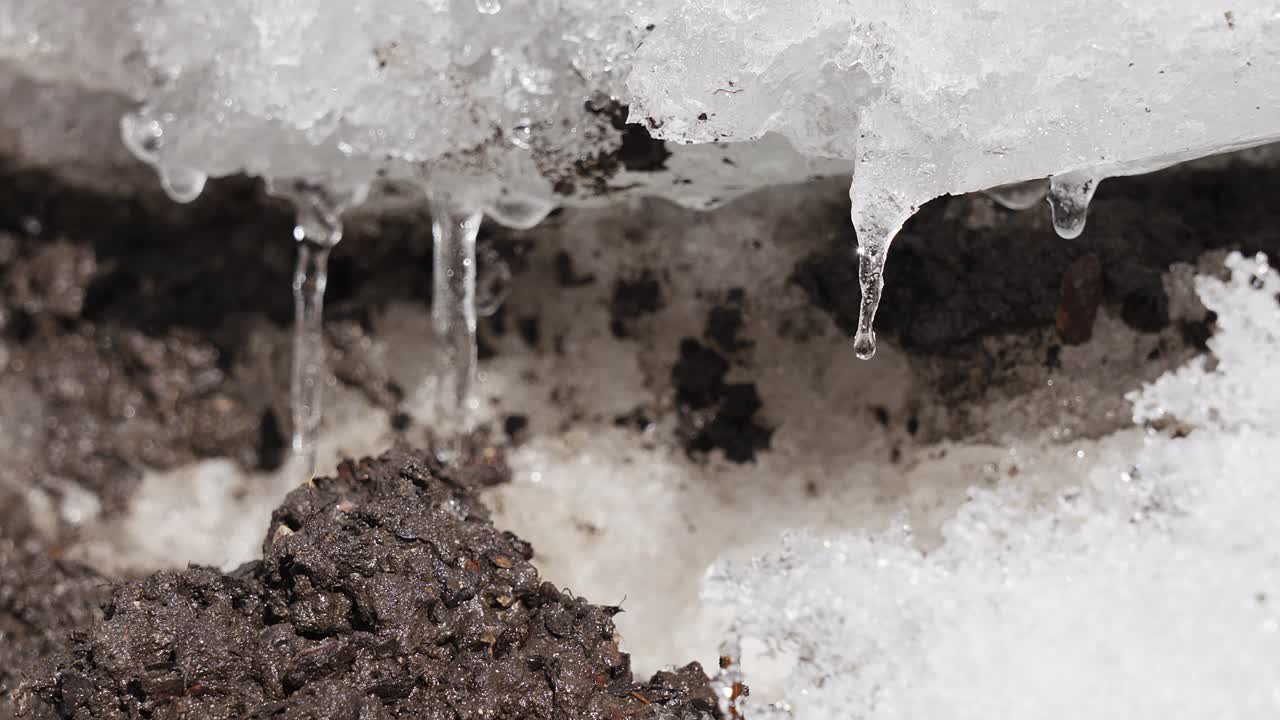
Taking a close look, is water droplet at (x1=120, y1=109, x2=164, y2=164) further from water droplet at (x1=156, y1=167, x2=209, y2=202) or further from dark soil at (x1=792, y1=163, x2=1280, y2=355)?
dark soil at (x1=792, y1=163, x2=1280, y2=355)

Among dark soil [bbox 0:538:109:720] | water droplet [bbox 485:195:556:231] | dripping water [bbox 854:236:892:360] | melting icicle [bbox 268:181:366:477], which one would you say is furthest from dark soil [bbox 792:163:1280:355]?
dark soil [bbox 0:538:109:720]

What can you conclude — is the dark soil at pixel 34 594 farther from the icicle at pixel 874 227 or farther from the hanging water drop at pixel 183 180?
the icicle at pixel 874 227

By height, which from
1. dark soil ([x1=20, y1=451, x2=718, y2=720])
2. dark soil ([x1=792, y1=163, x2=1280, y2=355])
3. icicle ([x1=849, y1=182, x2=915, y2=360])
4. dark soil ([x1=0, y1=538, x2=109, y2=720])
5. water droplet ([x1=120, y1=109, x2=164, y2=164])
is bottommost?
dark soil ([x1=20, y1=451, x2=718, y2=720])

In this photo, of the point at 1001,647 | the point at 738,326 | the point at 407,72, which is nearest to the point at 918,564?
the point at 1001,647

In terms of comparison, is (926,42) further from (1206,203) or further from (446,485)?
(446,485)

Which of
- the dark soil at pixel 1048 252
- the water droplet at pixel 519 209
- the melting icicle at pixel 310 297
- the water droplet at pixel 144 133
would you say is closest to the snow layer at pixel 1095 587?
the dark soil at pixel 1048 252

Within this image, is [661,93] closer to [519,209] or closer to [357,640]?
[519,209]
